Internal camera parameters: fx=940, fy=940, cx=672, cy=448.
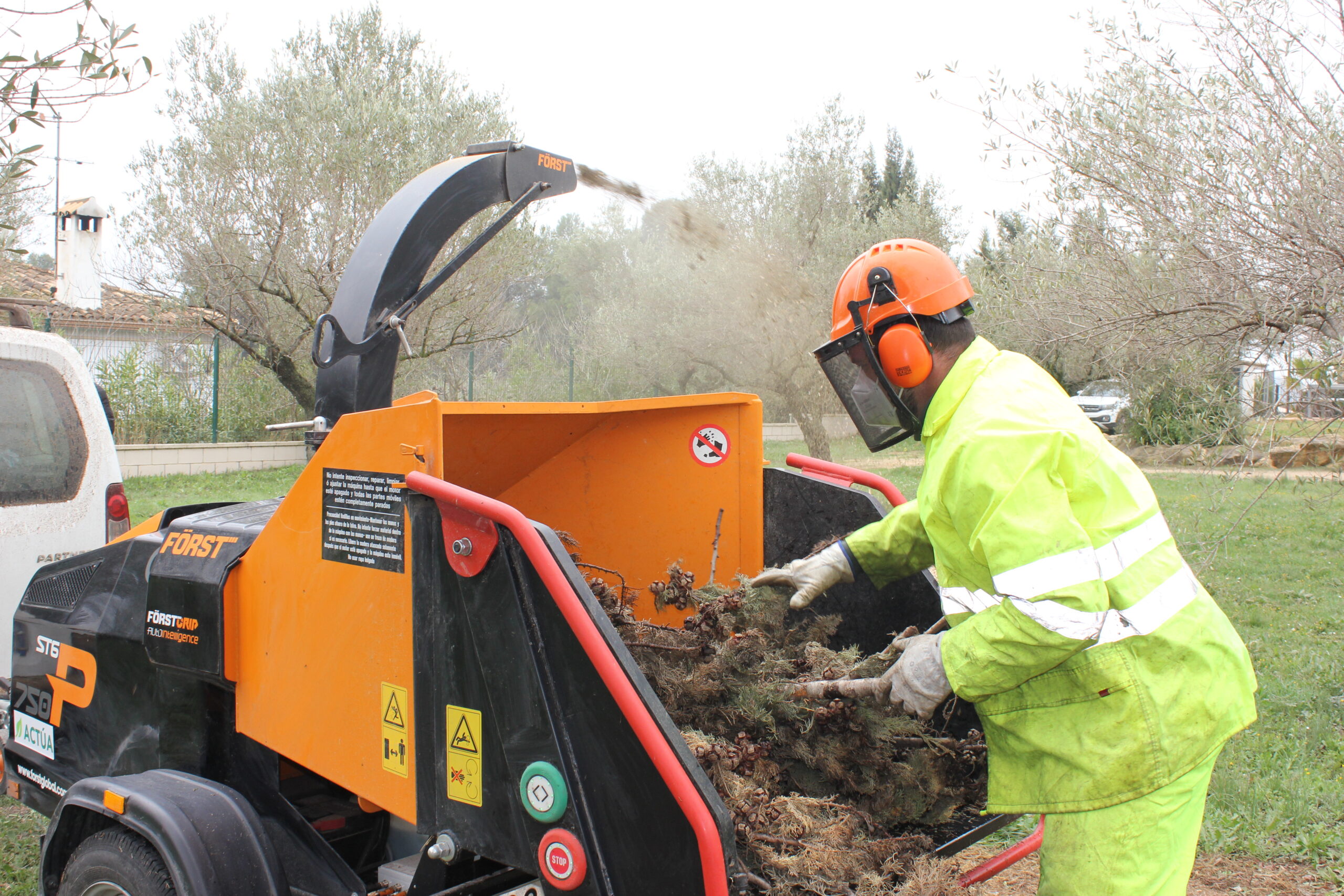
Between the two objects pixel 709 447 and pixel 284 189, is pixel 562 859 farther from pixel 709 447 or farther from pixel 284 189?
pixel 284 189

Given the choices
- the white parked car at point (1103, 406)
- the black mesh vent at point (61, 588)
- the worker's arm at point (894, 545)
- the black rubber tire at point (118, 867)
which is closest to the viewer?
the black rubber tire at point (118, 867)

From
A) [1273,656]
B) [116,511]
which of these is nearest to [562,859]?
[116,511]

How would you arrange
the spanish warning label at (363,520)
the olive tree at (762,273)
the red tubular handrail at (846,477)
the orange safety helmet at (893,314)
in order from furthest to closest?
the olive tree at (762,273) < the red tubular handrail at (846,477) < the orange safety helmet at (893,314) < the spanish warning label at (363,520)

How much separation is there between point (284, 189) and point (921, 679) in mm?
14637

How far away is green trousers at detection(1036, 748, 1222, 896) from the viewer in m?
1.88

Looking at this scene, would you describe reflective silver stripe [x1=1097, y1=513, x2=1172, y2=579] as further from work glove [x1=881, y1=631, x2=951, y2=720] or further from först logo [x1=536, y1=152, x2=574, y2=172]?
först logo [x1=536, y1=152, x2=574, y2=172]

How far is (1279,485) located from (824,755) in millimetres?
7122

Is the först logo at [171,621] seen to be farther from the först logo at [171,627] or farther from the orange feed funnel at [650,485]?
the orange feed funnel at [650,485]

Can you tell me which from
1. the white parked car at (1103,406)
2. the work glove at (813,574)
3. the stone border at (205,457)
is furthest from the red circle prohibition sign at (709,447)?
the white parked car at (1103,406)

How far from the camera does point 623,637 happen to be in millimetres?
2557

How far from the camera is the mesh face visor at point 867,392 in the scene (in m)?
2.32

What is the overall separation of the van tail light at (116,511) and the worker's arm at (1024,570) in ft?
13.5

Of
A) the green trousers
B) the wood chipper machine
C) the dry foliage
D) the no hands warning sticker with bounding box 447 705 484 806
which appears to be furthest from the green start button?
the green trousers

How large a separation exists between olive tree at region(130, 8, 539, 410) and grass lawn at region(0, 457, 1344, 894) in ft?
9.63
